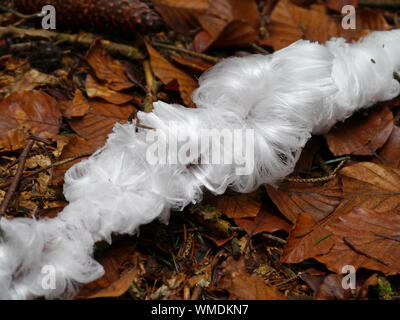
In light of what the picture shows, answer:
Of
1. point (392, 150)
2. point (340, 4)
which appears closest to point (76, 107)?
point (392, 150)

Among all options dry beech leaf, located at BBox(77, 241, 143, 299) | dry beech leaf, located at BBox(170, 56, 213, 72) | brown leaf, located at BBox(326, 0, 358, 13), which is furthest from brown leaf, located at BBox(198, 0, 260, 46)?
Result: dry beech leaf, located at BBox(77, 241, 143, 299)

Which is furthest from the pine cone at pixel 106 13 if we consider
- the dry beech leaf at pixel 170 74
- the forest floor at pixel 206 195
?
the dry beech leaf at pixel 170 74

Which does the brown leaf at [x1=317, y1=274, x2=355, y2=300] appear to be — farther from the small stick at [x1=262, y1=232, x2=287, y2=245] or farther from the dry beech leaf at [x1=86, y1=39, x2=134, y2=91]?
the dry beech leaf at [x1=86, y1=39, x2=134, y2=91]

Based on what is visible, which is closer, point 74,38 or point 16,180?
point 16,180

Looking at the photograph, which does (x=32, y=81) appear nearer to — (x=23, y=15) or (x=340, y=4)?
Result: (x=23, y=15)

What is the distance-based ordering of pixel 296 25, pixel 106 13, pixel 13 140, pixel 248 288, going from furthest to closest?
pixel 296 25
pixel 106 13
pixel 13 140
pixel 248 288

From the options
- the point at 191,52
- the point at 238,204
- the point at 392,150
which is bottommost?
the point at 238,204
